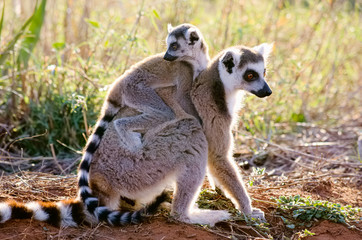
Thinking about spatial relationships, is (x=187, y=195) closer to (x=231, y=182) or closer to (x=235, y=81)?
(x=231, y=182)

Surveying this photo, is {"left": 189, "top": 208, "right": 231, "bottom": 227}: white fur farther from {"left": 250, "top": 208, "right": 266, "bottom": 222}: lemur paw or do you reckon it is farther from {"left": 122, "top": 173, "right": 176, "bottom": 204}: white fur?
{"left": 122, "top": 173, "right": 176, "bottom": 204}: white fur

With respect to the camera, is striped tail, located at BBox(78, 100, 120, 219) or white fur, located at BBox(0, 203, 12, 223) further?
striped tail, located at BBox(78, 100, 120, 219)

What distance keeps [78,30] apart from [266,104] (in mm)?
3104

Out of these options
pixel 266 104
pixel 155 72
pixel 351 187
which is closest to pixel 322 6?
pixel 266 104

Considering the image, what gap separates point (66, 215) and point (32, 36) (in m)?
3.52

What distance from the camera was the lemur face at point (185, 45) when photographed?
4605mm

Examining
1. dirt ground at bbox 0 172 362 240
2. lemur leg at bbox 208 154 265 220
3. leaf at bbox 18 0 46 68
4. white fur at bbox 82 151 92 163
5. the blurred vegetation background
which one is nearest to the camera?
dirt ground at bbox 0 172 362 240

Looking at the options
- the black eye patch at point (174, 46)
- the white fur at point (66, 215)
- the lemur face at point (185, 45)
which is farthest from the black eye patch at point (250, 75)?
the white fur at point (66, 215)

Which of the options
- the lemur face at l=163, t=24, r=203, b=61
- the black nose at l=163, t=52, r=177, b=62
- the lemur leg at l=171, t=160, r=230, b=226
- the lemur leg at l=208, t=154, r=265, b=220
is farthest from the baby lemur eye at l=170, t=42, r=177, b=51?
the lemur leg at l=171, t=160, r=230, b=226

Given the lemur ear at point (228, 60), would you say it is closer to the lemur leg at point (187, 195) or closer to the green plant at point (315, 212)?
the lemur leg at point (187, 195)

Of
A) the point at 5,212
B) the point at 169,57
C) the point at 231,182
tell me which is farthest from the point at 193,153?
the point at 5,212

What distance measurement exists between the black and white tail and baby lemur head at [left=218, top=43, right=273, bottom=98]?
1.47m

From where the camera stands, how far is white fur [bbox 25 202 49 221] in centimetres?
335

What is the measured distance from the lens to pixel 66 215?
3.44 meters
